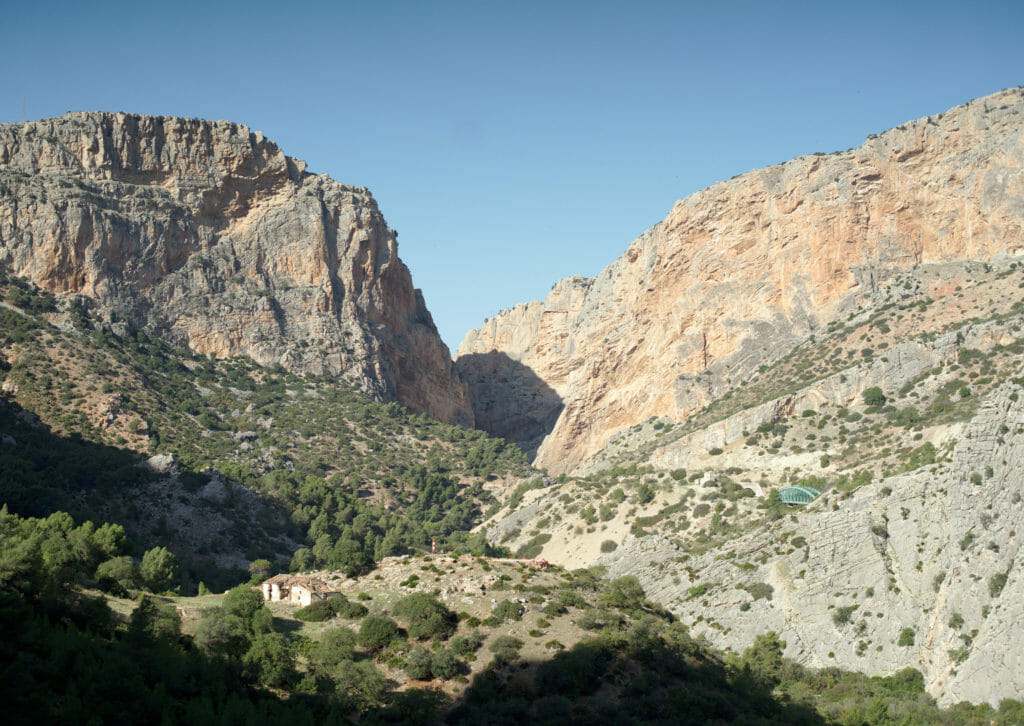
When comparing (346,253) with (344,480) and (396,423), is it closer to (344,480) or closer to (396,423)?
(396,423)

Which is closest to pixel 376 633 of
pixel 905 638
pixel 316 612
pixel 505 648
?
pixel 316 612

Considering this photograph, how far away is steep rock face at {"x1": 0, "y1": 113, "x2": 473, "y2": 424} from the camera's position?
302 feet

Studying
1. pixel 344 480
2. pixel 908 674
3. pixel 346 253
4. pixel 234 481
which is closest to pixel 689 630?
pixel 908 674

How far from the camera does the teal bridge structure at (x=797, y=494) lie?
58500mm

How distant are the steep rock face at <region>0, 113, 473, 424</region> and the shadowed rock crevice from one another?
16062 millimetres

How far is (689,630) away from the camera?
1801 inches

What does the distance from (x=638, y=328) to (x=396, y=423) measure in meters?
28.3

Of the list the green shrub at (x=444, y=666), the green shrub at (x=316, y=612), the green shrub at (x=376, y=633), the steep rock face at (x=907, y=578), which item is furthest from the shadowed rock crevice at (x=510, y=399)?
the green shrub at (x=444, y=666)

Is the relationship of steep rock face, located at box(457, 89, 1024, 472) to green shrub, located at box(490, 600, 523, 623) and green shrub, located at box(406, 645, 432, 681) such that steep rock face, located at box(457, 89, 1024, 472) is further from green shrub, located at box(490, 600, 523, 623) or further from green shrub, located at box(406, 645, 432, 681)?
green shrub, located at box(406, 645, 432, 681)

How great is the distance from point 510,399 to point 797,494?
75.4 m

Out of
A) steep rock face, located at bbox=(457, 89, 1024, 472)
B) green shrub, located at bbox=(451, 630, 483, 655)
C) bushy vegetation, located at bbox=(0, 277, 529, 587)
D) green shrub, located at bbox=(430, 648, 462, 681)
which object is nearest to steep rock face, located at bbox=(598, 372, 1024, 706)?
green shrub, located at bbox=(451, 630, 483, 655)

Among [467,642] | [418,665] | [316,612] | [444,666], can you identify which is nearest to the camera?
[418,665]

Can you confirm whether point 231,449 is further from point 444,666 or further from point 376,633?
point 444,666

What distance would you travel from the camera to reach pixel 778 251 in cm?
9075
